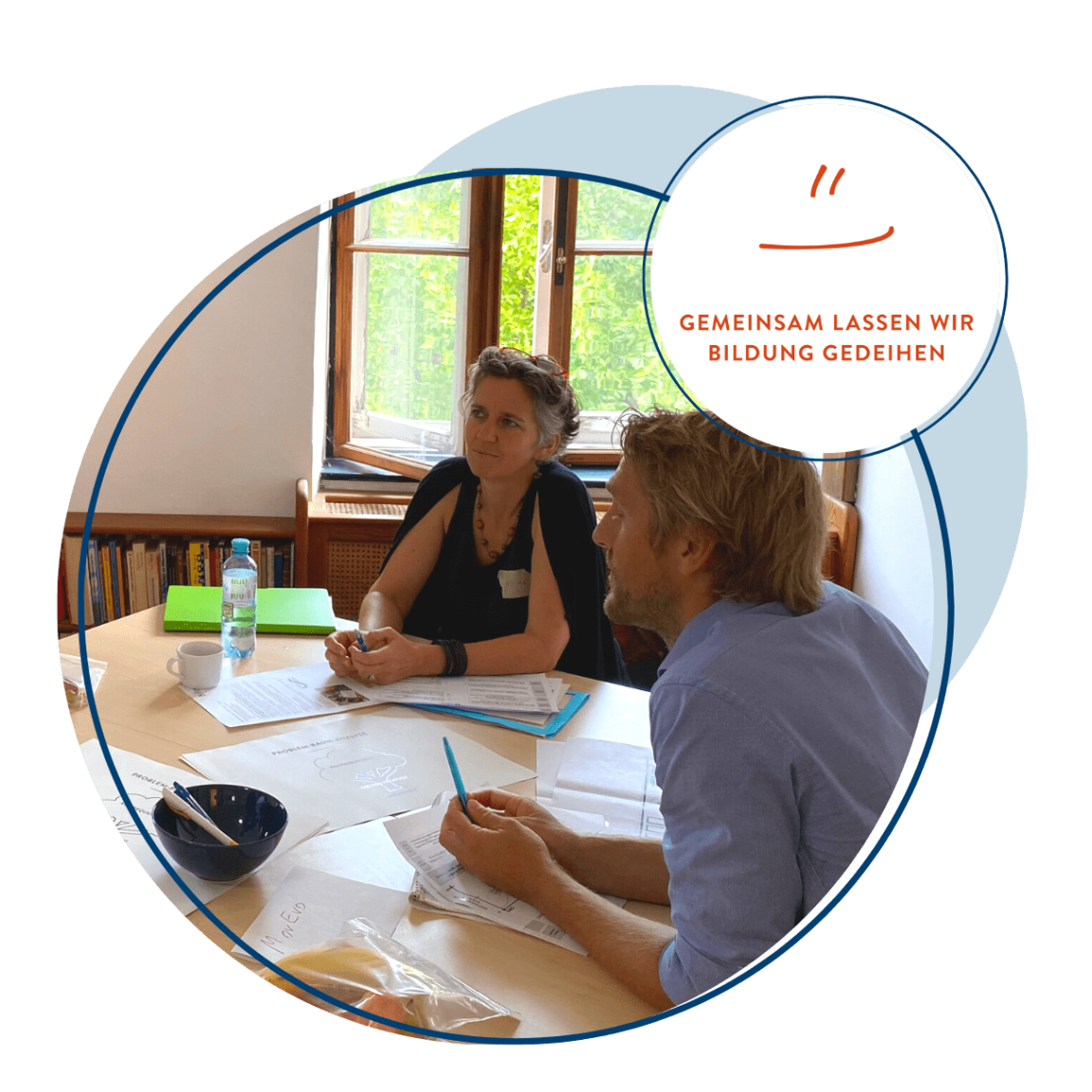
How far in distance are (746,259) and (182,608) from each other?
1220 millimetres

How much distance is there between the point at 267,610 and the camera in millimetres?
1883

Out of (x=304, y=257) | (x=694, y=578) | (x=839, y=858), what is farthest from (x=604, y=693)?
(x=304, y=257)

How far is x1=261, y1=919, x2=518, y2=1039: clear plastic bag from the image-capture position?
3.36ft

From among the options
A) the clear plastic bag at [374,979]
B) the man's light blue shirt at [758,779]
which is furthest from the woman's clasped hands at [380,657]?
the man's light blue shirt at [758,779]

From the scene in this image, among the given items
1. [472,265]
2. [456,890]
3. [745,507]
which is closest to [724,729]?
[745,507]

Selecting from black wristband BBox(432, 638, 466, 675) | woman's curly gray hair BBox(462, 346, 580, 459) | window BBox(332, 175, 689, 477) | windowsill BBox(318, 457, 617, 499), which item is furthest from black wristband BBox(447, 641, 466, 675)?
windowsill BBox(318, 457, 617, 499)

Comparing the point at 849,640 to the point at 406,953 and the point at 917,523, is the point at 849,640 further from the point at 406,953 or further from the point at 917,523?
the point at 917,523

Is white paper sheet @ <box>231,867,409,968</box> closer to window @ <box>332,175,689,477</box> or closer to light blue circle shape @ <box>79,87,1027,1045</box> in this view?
light blue circle shape @ <box>79,87,1027,1045</box>

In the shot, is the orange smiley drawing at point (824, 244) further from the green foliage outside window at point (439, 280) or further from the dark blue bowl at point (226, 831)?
the green foliage outside window at point (439, 280)

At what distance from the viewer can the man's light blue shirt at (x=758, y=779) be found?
96cm

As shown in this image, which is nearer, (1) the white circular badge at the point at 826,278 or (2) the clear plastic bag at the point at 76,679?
(1) the white circular badge at the point at 826,278

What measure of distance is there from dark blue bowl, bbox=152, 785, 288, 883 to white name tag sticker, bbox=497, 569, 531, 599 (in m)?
0.80

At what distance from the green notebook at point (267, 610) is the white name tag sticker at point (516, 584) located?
0.31 m

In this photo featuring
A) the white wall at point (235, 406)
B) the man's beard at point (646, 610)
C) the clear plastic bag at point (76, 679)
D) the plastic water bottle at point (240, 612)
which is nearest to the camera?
the man's beard at point (646, 610)
